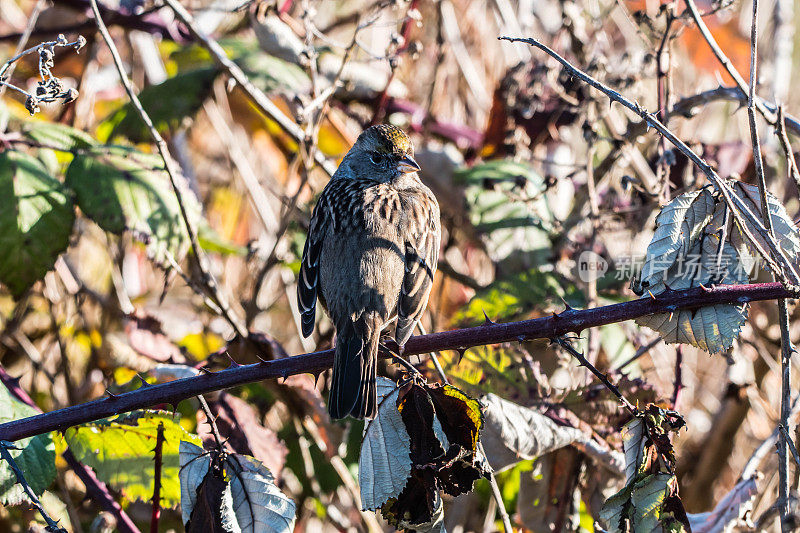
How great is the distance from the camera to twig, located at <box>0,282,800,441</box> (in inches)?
68.3

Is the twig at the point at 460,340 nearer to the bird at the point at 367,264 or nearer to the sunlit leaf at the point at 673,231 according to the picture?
the sunlit leaf at the point at 673,231

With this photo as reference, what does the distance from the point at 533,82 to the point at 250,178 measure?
1.39 m

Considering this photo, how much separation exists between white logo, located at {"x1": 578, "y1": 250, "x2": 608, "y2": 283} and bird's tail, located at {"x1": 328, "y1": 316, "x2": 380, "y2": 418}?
965 mm

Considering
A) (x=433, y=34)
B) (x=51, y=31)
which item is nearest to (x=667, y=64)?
(x=433, y=34)

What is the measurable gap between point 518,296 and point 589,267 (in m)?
0.33

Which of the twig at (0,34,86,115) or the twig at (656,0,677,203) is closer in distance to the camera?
the twig at (0,34,86,115)

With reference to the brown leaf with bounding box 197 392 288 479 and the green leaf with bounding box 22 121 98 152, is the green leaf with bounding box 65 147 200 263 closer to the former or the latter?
the green leaf with bounding box 22 121 98 152

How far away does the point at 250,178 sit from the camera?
12.2 feet

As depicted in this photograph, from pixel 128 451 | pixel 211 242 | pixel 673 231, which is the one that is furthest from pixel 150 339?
pixel 673 231

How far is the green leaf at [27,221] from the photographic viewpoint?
229 centimetres

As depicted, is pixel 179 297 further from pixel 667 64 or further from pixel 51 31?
pixel 667 64

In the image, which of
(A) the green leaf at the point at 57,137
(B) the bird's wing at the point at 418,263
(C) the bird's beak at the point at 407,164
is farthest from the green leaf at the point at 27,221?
(C) the bird's beak at the point at 407,164

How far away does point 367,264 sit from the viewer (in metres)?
2.49

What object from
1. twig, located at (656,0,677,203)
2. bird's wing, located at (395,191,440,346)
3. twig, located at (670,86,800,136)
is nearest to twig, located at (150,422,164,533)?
bird's wing, located at (395,191,440,346)
